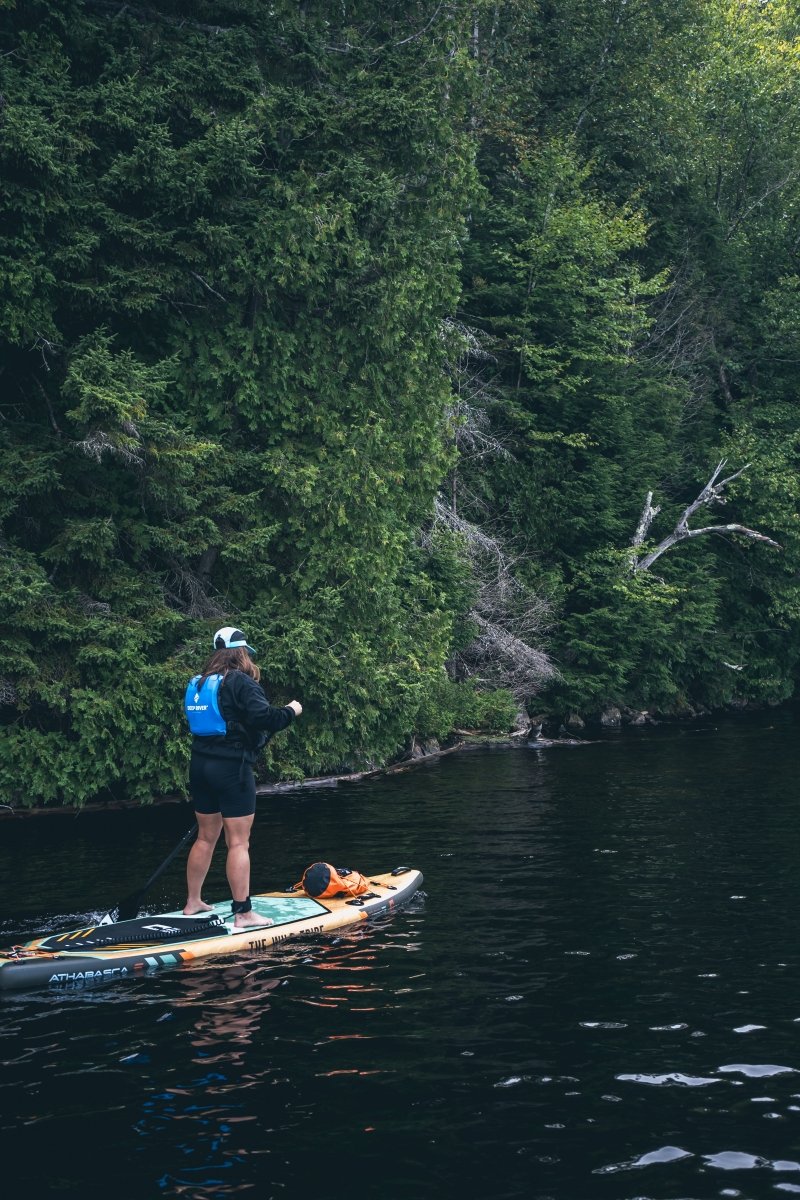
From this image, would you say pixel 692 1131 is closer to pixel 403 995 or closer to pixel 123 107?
pixel 403 995

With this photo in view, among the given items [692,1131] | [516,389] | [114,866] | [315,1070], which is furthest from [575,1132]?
[516,389]

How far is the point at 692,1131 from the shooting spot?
5.32 meters

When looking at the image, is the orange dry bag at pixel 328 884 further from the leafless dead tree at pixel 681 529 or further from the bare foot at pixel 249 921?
the leafless dead tree at pixel 681 529

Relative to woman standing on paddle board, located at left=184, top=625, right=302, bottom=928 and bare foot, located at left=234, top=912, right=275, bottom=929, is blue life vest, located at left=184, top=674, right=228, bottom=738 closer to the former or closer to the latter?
woman standing on paddle board, located at left=184, top=625, right=302, bottom=928

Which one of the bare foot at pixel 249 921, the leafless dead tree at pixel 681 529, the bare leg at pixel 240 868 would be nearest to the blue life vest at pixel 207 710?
the bare leg at pixel 240 868

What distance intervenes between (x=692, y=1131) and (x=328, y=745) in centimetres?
1158

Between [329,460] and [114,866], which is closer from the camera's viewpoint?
[114,866]

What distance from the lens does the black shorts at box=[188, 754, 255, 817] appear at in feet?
28.3

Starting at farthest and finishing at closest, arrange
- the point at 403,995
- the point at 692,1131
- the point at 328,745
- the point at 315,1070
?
the point at 328,745 < the point at 403,995 < the point at 315,1070 < the point at 692,1131

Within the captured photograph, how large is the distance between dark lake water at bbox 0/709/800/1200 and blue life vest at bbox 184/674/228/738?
1615 millimetres

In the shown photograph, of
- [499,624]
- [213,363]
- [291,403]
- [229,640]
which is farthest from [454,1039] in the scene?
[499,624]

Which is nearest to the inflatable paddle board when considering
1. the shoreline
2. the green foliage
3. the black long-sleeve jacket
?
the black long-sleeve jacket

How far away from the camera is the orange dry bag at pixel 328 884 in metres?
9.54

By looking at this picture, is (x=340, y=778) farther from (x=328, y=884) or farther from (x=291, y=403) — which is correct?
(x=328, y=884)
